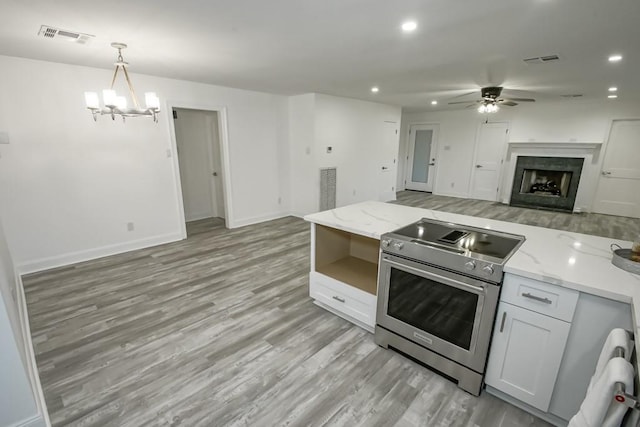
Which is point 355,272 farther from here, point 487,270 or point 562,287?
point 562,287

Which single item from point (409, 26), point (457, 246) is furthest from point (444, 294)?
point (409, 26)

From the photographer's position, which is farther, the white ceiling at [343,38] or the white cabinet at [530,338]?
the white ceiling at [343,38]

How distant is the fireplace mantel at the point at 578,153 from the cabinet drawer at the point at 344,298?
22.3 ft

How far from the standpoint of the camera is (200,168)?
5945mm

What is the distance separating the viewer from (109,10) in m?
1.98

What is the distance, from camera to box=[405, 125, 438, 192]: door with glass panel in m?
8.63

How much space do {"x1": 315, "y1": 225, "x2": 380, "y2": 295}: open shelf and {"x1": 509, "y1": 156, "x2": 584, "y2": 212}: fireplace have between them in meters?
6.26

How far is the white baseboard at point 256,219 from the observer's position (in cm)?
530

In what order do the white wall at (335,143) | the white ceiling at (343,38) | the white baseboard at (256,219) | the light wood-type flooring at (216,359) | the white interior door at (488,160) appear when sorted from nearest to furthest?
1. the light wood-type flooring at (216,359)
2. the white ceiling at (343,38)
3. the white baseboard at (256,219)
4. the white wall at (335,143)
5. the white interior door at (488,160)

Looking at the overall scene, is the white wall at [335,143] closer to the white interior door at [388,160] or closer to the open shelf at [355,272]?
the white interior door at [388,160]

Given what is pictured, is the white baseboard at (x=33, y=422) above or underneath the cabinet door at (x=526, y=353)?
underneath

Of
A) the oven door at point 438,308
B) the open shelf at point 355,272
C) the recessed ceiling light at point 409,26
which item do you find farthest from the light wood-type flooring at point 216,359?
the recessed ceiling light at point 409,26

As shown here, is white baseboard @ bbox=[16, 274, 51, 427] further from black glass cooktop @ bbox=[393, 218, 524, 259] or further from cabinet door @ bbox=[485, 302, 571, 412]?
cabinet door @ bbox=[485, 302, 571, 412]

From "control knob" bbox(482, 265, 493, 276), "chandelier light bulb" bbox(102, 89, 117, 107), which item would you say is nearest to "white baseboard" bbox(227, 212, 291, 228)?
"chandelier light bulb" bbox(102, 89, 117, 107)
